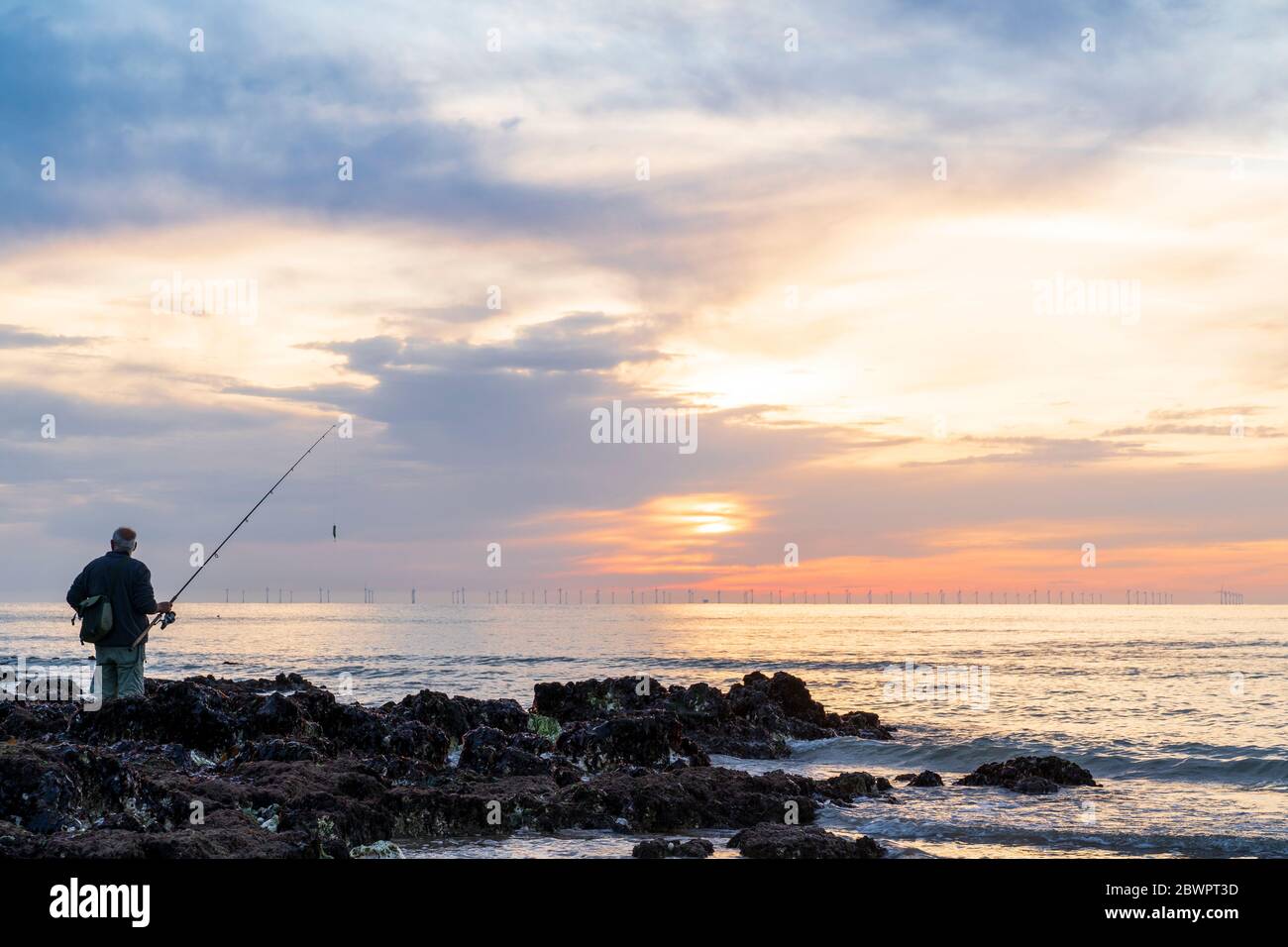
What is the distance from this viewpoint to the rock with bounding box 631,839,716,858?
11578 mm

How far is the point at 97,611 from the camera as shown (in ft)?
51.3

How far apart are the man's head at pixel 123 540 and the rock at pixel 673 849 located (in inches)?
369

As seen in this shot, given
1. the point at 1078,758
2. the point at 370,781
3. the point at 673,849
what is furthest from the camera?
the point at 1078,758

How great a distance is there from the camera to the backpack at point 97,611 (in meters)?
15.6

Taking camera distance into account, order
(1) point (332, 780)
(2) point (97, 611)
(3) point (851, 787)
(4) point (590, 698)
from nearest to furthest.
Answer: (1) point (332, 780)
(2) point (97, 611)
(3) point (851, 787)
(4) point (590, 698)

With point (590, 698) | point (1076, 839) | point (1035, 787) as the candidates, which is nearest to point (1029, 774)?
point (1035, 787)

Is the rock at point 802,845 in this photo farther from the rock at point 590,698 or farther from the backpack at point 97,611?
the rock at point 590,698

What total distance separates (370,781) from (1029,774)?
1222cm

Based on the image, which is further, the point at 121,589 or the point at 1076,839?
the point at 121,589

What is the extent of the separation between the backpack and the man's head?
404 millimetres

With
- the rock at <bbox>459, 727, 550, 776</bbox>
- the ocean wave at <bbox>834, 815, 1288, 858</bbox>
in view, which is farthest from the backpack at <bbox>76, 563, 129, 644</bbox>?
the ocean wave at <bbox>834, 815, 1288, 858</bbox>

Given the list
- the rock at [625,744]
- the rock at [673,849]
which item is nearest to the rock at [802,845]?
the rock at [673,849]

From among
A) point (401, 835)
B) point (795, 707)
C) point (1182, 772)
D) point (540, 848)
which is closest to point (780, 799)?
point (540, 848)

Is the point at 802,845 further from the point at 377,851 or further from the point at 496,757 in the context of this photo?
the point at 496,757
